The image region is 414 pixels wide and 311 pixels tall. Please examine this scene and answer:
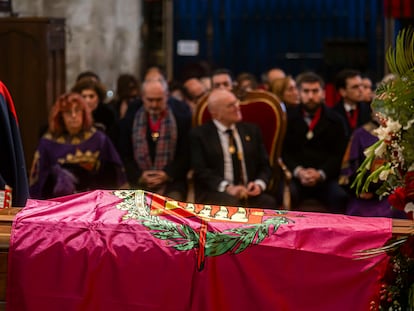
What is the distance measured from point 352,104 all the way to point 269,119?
151 cm

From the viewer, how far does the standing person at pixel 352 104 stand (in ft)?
26.0

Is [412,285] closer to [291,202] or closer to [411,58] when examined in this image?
[411,58]

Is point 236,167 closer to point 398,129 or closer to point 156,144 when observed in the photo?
point 156,144

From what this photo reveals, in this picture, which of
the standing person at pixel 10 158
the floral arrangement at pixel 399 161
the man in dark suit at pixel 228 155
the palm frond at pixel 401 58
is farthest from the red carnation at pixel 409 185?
the man in dark suit at pixel 228 155

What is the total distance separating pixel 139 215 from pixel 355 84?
5.40 meters

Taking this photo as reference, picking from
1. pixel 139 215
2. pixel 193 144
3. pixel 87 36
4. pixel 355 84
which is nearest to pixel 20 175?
pixel 139 215

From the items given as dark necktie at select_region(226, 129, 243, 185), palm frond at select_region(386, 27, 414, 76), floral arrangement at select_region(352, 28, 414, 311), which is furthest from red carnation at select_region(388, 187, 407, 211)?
dark necktie at select_region(226, 129, 243, 185)

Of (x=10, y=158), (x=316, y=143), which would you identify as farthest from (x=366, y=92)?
(x=10, y=158)

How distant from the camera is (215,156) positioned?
635 centimetres

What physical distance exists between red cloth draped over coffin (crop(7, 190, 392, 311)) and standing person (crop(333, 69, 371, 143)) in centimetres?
505

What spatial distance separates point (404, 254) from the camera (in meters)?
2.64

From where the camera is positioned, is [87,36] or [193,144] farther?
[87,36]

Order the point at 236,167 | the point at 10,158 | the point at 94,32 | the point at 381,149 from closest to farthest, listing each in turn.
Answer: the point at 381,149 → the point at 10,158 → the point at 236,167 → the point at 94,32

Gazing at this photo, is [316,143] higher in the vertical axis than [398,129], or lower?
lower
